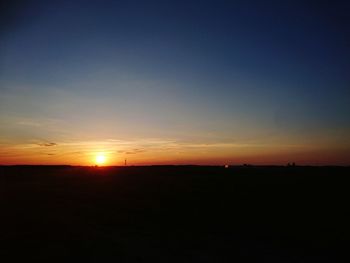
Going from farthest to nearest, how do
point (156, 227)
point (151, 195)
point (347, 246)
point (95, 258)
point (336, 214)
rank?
point (151, 195), point (336, 214), point (156, 227), point (347, 246), point (95, 258)

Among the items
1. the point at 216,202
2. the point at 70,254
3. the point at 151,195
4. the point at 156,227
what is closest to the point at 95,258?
the point at 70,254

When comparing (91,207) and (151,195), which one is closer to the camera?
(91,207)

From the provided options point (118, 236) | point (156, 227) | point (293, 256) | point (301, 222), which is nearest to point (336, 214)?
point (301, 222)

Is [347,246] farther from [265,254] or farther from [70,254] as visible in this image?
[70,254]

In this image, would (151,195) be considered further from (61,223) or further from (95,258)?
(95,258)

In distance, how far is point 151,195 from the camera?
101ft

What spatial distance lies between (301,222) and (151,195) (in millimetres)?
14692

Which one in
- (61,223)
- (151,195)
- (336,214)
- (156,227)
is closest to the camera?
(156,227)

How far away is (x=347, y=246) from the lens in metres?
14.6

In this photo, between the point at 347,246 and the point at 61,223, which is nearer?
the point at 347,246

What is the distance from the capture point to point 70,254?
1352 cm

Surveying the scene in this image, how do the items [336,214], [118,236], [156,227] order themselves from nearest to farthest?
[118,236]
[156,227]
[336,214]

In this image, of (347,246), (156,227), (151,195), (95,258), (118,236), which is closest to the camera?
(95,258)

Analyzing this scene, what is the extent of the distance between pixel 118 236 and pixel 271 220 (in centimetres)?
822
